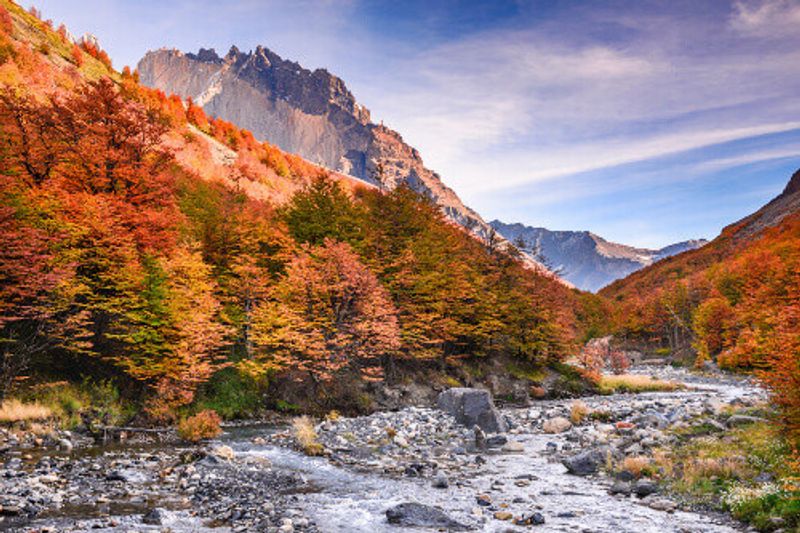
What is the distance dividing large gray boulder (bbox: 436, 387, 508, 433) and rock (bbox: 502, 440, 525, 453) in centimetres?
227

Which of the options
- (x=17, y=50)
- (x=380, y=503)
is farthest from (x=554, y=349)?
(x=17, y=50)

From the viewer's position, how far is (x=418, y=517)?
33.6 ft

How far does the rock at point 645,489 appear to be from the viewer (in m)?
12.2

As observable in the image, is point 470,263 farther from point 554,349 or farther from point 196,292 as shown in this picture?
point 196,292

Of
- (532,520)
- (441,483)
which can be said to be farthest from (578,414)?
(532,520)

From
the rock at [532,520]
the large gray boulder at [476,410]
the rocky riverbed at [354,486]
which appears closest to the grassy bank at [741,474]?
the rocky riverbed at [354,486]

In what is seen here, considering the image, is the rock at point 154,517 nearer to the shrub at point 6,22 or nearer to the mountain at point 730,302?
the mountain at point 730,302

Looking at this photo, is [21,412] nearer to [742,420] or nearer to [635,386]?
[742,420]

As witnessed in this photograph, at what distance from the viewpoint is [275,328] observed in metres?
28.5

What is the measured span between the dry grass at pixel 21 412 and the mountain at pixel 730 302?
2700 centimetres

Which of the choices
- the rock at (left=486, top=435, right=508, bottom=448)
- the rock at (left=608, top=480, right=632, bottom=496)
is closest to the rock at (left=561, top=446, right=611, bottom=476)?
the rock at (left=608, top=480, right=632, bottom=496)

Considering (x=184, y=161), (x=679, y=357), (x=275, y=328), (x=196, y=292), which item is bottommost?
(x=679, y=357)

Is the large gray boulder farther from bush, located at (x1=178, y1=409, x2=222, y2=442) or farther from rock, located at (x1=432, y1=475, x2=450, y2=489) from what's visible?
bush, located at (x1=178, y1=409, x2=222, y2=442)

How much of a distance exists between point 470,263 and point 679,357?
6132cm
